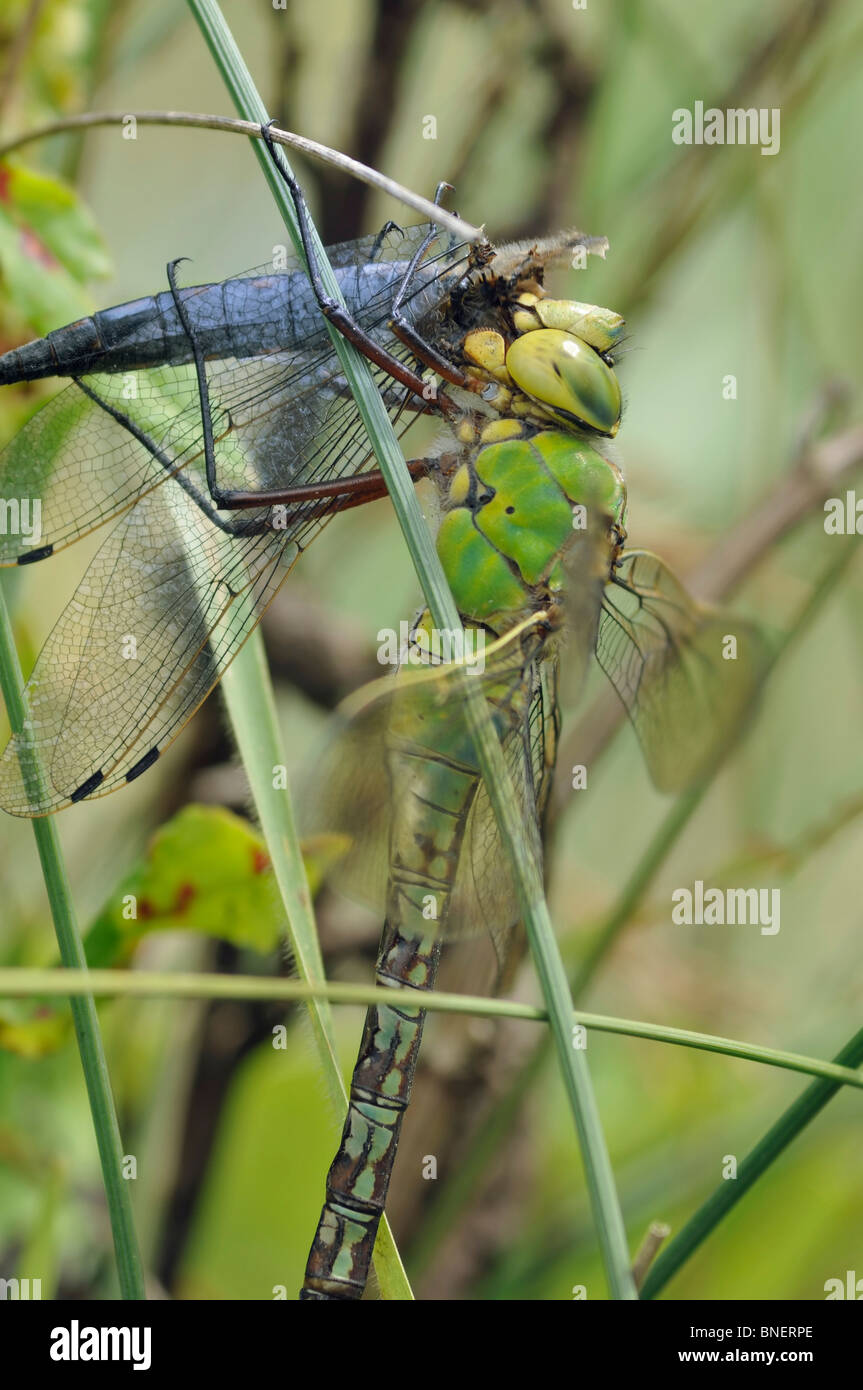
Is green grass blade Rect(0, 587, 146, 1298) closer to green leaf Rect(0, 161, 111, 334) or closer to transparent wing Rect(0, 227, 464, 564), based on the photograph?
transparent wing Rect(0, 227, 464, 564)

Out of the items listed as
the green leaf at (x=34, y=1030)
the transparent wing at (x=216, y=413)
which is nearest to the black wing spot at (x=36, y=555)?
the transparent wing at (x=216, y=413)

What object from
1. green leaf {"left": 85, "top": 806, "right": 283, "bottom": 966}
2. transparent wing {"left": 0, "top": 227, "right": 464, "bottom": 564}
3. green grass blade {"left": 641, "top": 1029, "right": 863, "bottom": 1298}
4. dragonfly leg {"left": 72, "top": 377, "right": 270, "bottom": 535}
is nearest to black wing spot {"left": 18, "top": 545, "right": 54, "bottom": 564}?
transparent wing {"left": 0, "top": 227, "right": 464, "bottom": 564}

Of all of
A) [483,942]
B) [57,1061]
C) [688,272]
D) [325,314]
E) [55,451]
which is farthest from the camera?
[688,272]

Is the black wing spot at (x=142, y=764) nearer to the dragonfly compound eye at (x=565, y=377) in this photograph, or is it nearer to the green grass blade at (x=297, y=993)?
the green grass blade at (x=297, y=993)

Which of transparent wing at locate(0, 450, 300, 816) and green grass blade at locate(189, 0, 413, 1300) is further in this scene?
transparent wing at locate(0, 450, 300, 816)

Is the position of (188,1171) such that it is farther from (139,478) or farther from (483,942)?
(139,478)
